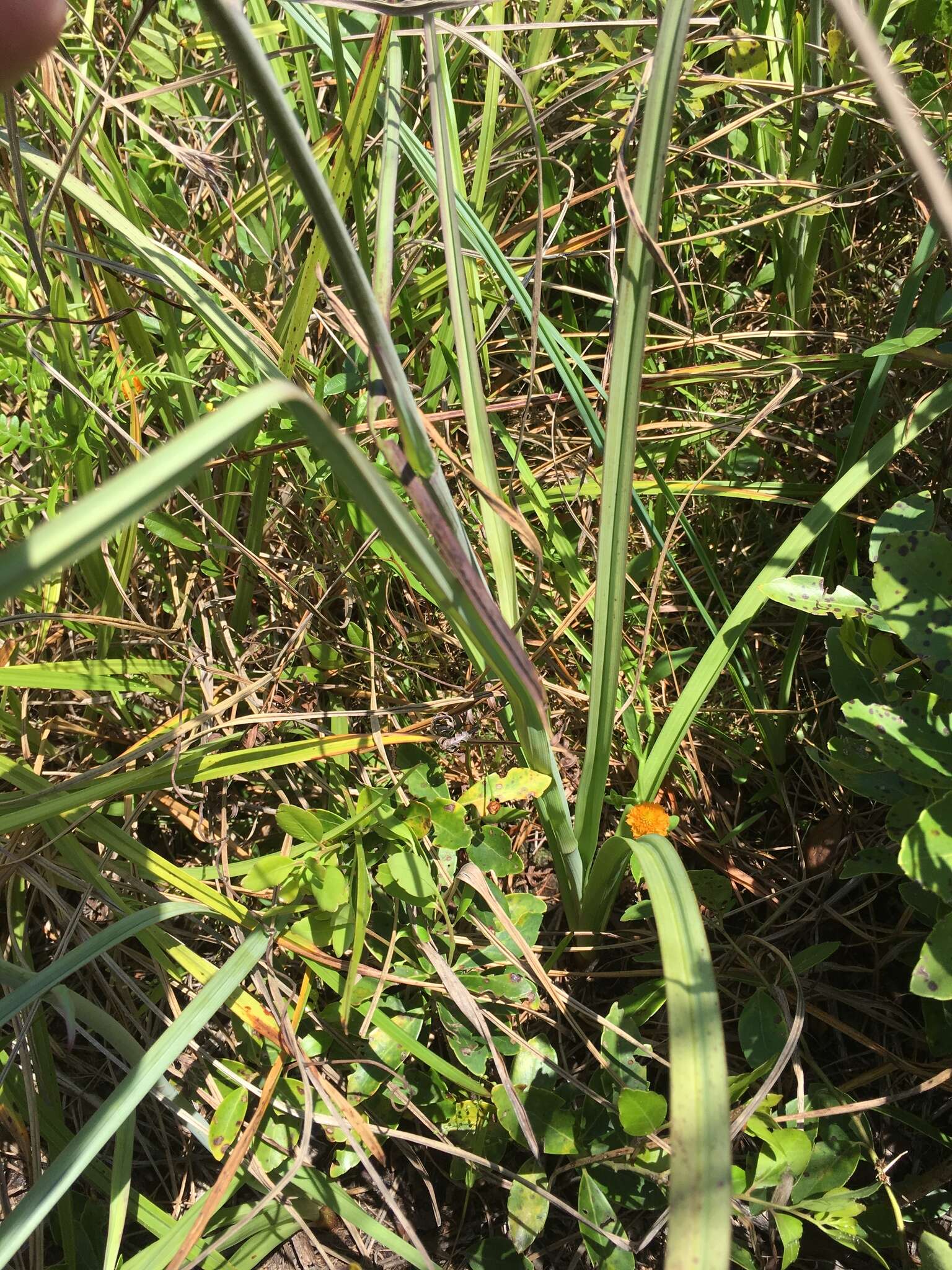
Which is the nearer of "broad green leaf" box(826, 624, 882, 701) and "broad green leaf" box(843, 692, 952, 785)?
"broad green leaf" box(843, 692, 952, 785)

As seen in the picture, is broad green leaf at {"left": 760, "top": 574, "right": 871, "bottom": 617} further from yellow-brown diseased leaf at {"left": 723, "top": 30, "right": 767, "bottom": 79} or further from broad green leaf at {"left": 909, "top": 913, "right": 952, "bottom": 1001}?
yellow-brown diseased leaf at {"left": 723, "top": 30, "right": 767, "bottom": 79}

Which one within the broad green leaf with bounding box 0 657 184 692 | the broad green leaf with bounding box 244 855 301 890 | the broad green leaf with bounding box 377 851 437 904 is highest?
the broad green leaf with bounding box 0 657 184 692

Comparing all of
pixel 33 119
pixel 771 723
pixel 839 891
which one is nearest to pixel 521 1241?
pixel 839 891

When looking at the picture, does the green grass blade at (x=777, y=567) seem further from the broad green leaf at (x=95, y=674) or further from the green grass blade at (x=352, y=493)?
the broad green leaf at (x=95, y=674)

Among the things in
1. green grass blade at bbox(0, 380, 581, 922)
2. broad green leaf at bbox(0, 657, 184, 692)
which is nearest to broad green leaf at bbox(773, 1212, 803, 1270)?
green grass blade at bbox(0, 380, 581, 922)

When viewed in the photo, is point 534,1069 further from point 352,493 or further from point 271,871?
point 352,493

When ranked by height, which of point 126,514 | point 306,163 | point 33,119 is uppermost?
point 33,119

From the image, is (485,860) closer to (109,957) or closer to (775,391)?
(109,957)

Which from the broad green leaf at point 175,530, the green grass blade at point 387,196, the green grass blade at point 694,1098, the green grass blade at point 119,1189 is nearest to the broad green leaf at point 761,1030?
the green grass blade at point 694,1098
